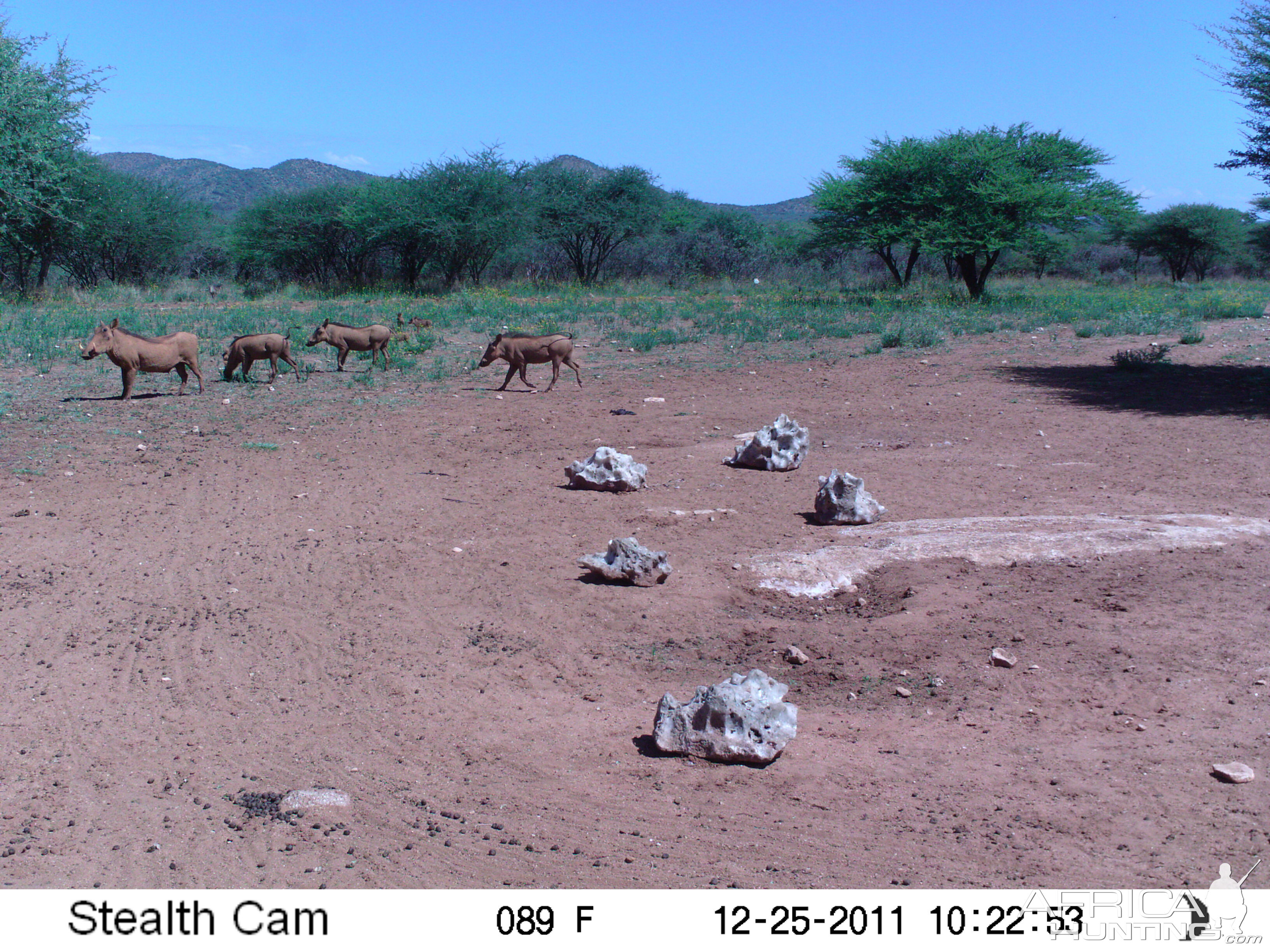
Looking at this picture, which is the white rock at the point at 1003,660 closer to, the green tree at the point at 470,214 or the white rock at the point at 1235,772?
the white rock at the point at 1235,772

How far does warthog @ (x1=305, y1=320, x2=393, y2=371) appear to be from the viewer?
14.7 metres

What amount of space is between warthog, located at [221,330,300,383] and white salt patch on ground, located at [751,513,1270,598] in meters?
9.46

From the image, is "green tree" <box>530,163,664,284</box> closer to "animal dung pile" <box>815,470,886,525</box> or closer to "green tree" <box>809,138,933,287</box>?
"green tree" <box>809,138,933,287</box>

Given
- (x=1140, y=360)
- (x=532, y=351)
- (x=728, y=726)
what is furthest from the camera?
(x=1140, y=360)

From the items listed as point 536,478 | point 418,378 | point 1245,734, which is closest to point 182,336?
point 418,378

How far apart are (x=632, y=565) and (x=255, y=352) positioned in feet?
31.1

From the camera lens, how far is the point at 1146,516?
6629 millimetres

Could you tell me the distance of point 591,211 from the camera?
39.8 m

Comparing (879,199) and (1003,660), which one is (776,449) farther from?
(879,199)

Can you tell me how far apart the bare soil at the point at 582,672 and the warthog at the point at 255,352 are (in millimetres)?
3836

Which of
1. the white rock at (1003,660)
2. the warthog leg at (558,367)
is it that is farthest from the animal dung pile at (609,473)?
the warthog leg at (558,367)

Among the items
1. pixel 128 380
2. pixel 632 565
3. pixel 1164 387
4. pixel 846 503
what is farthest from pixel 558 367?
pixel 632 565

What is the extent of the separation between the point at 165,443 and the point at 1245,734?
932 centimetres

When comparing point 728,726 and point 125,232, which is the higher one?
point 125,232
